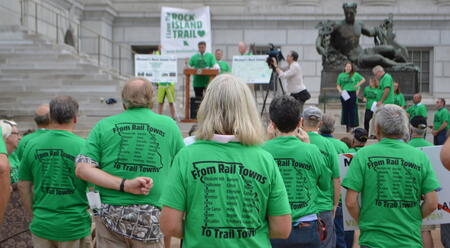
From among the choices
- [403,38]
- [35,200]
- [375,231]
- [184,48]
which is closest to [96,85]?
[184,48]

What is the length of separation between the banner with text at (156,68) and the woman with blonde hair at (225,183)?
13.0 meters

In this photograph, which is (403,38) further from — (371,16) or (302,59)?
(302,59)

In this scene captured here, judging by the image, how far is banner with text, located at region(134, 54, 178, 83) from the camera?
53.0ft

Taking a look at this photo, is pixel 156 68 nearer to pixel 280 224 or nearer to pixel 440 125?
pixel 440 125

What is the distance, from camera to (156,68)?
16.4m

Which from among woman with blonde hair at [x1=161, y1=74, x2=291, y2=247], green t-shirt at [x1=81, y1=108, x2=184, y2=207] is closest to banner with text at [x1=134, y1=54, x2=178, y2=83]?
green t-shirt at [x1=81, y1=108, x2=184, y2=207]

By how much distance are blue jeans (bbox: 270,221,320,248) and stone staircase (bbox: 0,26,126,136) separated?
11.2 meters

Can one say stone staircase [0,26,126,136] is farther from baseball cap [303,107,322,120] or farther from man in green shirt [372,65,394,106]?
baseball cap [303,107,322,120]

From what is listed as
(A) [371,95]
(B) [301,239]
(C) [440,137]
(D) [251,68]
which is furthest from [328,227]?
(C) [440,137]

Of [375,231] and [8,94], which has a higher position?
[8,94]

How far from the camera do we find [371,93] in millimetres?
13555

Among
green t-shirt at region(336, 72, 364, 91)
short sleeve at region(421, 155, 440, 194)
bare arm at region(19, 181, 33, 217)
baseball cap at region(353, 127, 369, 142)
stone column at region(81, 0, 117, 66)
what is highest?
stone column at region(81, 0, 117, 66)

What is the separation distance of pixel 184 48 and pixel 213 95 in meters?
17.2

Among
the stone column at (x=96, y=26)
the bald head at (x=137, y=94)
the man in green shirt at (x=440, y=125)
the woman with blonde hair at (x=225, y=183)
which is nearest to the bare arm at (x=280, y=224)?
the woman with blonde hair at (x=225, y=183)
